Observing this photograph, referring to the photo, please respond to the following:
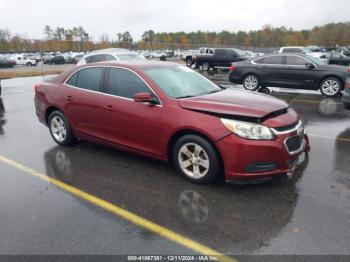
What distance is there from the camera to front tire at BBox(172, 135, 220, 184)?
445cm

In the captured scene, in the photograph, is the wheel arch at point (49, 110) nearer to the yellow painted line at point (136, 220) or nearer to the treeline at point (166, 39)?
the yellow painted line at point (136, 220)

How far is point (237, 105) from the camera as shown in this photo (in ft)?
14.9

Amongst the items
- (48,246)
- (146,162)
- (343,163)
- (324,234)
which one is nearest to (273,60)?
(343,163)

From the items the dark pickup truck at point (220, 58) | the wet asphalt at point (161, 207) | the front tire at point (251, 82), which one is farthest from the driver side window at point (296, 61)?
the dark pickup truck at point (220, 58)

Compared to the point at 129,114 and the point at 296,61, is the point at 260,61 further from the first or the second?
the point at 129,114

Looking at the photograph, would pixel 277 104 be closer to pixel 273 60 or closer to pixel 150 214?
pixel 150 214

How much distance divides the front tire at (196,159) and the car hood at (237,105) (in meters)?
0.43

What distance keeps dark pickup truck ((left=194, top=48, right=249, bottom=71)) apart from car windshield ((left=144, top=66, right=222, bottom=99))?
1874cm

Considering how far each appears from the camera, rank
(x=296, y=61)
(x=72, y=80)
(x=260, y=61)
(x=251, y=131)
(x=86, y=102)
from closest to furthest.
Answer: (x=251, y=131) → (x=86, y=102) → (x=72, y=80) → (x=296, y=61) → (x=260, y=61)

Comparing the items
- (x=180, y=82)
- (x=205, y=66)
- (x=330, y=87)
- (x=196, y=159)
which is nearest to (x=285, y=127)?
(x=196, y=159)

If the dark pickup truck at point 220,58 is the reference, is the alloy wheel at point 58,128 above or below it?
below

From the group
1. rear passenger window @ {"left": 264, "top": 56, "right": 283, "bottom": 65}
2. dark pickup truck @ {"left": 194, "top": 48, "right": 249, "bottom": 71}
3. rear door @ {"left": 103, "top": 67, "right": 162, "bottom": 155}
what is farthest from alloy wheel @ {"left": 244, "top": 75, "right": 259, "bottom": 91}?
dark pickup truck @ {"left": 194, "top": 48, "right": 249, "bottom": 71}

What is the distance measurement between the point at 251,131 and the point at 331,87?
30.7 feet

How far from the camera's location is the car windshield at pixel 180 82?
512cm
